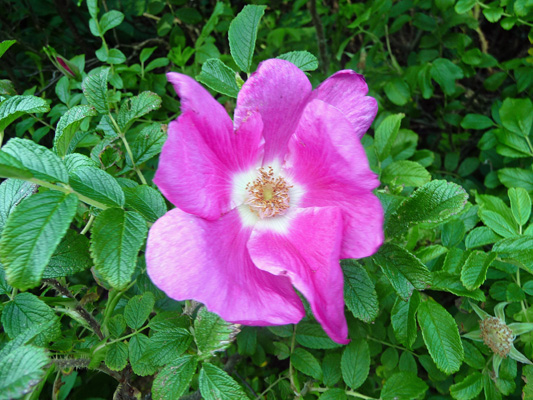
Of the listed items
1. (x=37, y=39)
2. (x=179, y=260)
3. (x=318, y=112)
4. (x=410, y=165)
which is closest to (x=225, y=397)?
(x=179, y=260)

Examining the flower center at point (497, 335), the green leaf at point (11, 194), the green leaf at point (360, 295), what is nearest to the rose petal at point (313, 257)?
the green leaf at point (360, 295)

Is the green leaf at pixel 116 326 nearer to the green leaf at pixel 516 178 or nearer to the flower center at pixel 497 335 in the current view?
the flower center at pixel 497 335

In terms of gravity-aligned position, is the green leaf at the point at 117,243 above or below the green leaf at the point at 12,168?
below

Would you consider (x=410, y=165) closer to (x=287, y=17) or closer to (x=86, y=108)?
(x=86, y=108)

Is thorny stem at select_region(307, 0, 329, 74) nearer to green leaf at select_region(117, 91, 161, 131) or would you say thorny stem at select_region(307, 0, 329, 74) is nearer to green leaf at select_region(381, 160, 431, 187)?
green leaf at select_region(381, 160, 431, 187)

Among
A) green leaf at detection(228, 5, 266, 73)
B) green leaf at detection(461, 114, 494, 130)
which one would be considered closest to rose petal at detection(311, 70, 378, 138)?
green leaf at detection(228, 5, 266, 73)

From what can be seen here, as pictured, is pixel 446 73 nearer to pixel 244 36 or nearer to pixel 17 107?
pixel 244 36
